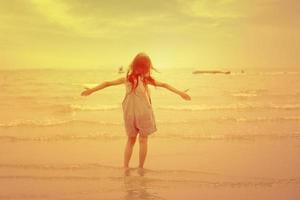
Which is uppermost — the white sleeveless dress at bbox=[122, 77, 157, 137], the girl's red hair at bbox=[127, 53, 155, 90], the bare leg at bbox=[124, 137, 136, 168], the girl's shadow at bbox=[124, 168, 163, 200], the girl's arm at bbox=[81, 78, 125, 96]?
the girl's red hair at bbox=[127, 53, 155, 90]

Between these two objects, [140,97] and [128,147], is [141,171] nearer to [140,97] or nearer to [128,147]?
[128,147]

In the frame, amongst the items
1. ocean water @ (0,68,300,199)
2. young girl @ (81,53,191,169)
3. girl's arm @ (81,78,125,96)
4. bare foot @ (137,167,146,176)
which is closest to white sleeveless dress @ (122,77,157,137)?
young girl @ (81,53,191,169)

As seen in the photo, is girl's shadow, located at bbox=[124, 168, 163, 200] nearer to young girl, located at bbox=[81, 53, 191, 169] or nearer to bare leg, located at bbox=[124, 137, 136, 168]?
bare leg, located at bbox=[124, 137, 136, 168]

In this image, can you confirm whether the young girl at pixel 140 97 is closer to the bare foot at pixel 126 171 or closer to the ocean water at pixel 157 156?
the bare foot at pixel 126 171

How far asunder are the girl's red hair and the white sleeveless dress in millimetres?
60

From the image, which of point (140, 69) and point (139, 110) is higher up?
point (140, 69)

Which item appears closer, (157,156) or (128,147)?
(128,147)

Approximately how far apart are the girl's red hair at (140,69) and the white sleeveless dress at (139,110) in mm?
60

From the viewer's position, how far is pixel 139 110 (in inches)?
271

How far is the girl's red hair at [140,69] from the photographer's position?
6.77m

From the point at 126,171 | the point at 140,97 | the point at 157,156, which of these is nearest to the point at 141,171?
the point at 126,171

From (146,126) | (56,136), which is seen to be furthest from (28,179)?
(56,136)

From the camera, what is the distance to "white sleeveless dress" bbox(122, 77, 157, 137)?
22.6ft

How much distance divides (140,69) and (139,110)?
583 millimetres
